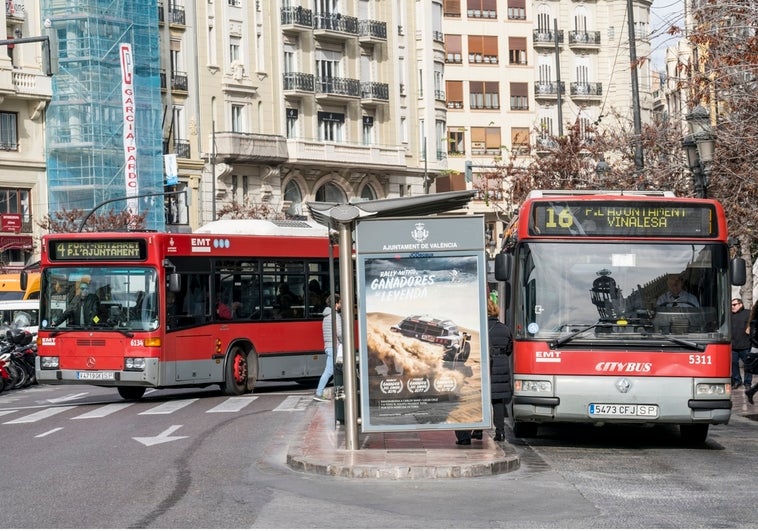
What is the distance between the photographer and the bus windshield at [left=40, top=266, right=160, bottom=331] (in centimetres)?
2575

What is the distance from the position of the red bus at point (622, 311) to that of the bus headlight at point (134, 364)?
9470mm

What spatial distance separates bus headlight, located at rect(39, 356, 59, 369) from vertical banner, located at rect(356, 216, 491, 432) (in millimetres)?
11507

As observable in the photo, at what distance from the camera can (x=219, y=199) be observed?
6819 centimetres

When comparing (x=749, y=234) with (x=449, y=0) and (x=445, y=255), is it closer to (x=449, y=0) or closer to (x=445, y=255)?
(x=445, y=255)

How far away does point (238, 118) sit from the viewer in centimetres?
7012

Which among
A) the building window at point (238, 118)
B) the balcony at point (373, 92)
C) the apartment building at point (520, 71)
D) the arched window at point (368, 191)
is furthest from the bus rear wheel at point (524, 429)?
the apartment building at point (520, 71)

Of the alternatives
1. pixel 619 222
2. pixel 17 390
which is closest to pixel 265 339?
pixel 17 390

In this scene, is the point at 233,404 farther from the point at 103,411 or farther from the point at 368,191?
the point at 368,191

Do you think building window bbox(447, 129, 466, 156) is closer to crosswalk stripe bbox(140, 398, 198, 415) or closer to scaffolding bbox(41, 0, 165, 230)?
scaffolding bbox(41, 0, 165, 230)

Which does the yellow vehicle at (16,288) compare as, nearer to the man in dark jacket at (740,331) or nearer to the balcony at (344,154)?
the balcony at (344,154)

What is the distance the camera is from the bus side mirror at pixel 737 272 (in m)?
17.2

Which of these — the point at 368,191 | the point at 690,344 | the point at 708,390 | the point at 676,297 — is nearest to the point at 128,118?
the point at 368,191

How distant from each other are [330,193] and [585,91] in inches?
1057

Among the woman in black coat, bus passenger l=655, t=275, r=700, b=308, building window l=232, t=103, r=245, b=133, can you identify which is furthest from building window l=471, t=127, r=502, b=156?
bus passenger l=655, t=275, r=700, b=308
